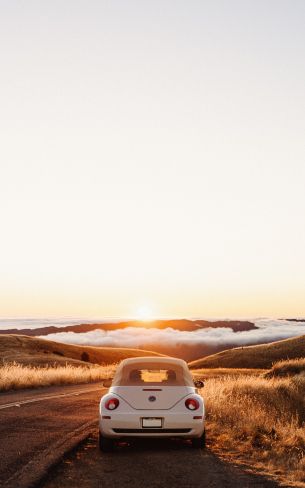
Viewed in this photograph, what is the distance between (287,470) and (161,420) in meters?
2.36

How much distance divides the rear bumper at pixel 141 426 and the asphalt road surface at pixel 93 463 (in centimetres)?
35

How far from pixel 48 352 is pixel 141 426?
2916 inches

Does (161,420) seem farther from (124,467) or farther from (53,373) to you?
(53,373)

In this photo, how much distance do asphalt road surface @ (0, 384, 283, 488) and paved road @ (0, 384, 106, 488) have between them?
0.04 ft

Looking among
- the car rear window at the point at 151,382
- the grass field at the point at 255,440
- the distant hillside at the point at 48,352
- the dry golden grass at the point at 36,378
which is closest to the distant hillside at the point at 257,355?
the distant hillside at the point at 48,352

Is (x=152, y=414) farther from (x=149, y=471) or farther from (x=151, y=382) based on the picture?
(x=149, y=471)

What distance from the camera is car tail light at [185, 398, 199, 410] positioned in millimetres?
11164

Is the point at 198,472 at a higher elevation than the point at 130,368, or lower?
lower

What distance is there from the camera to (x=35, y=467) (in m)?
9.30

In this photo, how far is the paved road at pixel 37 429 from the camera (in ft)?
30.3

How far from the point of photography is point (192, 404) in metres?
11.2

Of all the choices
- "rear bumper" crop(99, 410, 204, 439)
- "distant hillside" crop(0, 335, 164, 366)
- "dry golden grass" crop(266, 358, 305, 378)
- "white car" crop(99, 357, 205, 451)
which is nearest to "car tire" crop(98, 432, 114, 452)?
"white car" crop(99, 357, 205, 451)

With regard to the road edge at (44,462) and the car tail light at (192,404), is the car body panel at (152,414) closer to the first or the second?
the car tail light at (192,404)

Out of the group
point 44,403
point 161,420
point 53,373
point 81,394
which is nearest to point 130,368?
point 161,420
